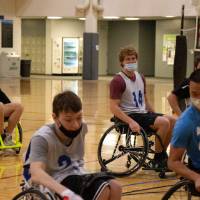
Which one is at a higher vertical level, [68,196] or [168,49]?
[168,49]

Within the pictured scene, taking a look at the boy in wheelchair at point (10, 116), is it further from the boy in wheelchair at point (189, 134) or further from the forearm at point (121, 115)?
the boy in wheelchair at point (189, 134)

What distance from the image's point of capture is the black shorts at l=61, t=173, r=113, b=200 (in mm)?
3330

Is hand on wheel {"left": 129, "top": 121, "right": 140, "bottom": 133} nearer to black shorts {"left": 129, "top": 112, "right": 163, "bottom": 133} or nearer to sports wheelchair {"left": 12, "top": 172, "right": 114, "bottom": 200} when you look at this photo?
black shorts {"left": 129, "top": 112, "right": 163, "bottom": 133}

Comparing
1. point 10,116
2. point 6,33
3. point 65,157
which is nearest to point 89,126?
point 10,116

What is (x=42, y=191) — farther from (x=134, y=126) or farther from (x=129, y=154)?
(x=129, y=154)

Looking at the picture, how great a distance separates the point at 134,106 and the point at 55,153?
104 inches

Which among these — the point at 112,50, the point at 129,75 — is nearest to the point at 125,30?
the point at 112,50

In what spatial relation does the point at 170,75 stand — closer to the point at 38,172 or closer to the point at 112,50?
the point at 112,50

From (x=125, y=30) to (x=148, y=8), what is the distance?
14.2 ft

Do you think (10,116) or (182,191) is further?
(10,116)

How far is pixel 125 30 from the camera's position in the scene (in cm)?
2670

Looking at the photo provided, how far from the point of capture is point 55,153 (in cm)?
338

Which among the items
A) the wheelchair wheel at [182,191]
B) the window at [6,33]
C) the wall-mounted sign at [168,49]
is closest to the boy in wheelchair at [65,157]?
the wheelchair wheel at [182,191]

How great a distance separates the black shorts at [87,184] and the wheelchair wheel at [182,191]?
1.24ft
